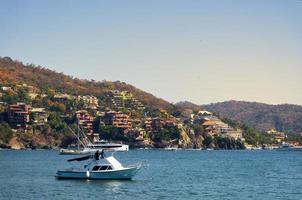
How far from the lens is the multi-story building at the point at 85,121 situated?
16762 cm

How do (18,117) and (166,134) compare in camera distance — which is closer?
(18,117)

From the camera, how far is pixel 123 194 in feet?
136

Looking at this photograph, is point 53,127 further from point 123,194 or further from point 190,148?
point 123,194

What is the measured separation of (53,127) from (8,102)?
21.1 meters

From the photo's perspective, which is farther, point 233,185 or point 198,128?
point 198,128

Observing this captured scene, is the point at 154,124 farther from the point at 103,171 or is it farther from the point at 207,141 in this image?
the point at 103,171

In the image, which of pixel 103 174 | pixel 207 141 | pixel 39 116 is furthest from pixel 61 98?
pixel 103 174

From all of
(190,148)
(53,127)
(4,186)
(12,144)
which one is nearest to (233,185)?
(4,186)

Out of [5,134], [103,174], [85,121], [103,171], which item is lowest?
[103,174]

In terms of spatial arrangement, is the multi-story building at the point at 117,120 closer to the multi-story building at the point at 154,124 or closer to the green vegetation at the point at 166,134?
the multi-story building at the point at 154,124

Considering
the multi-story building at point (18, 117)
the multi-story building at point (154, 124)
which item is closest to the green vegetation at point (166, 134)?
the multi-story building at point (154, 124)

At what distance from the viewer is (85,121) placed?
171m

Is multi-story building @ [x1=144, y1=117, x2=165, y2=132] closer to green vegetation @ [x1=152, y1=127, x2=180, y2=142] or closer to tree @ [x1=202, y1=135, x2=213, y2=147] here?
green vegetation @ [x1=152, y1=127, x2=180, y2=142]

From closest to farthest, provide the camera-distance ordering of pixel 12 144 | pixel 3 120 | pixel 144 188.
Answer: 1. pixel 144 188
2. pixel 12 144
3. pixel 3 120
